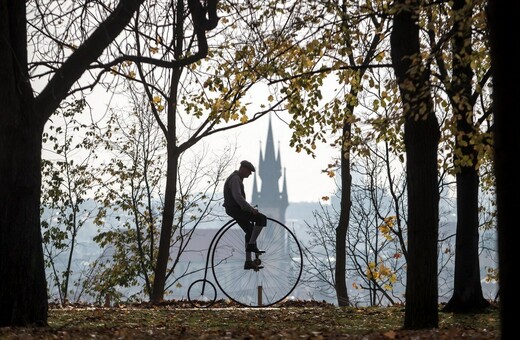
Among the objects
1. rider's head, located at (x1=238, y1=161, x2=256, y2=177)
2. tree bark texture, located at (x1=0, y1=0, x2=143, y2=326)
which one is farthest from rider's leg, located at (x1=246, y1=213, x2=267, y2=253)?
tree bark texture, located at (x1=0, y1=0, x2=143, y2=326)

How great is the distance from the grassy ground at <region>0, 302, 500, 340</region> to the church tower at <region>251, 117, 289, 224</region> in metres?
175

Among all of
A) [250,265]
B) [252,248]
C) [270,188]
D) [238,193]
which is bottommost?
[250,265]

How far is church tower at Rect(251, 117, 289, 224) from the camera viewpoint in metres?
189

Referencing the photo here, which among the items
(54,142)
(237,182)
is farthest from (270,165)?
Result: (237,182)

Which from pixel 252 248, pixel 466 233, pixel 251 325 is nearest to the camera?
pixel 251 325

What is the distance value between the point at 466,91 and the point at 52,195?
16.2 meters

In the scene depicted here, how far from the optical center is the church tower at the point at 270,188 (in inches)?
7451

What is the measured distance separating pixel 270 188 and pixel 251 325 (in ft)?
613

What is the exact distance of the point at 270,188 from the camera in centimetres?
19675

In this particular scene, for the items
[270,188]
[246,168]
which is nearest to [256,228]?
[246,168]
